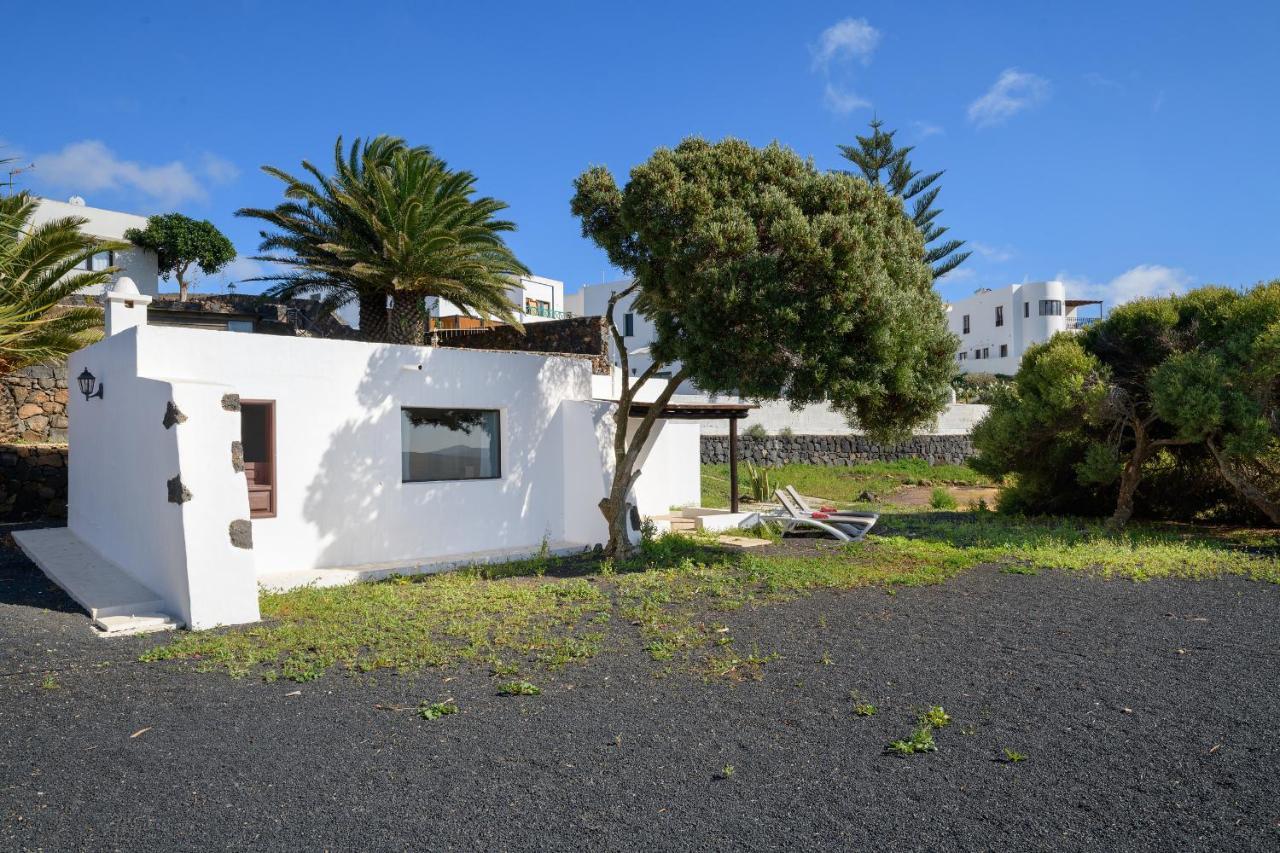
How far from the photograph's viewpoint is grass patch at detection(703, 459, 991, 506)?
20156 millimetres

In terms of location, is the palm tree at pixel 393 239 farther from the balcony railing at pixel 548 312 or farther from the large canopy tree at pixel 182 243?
the balcony railing at pixel 548 312

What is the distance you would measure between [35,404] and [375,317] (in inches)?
245

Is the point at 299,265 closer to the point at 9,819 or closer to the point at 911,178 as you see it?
the point at 9,819

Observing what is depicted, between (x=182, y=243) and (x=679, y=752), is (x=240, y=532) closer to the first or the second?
(x=679, y=752)

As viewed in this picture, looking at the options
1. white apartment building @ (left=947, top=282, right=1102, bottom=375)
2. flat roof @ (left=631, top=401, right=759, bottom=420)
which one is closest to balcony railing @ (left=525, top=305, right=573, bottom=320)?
white apartment building @ (left=947, top=282, right=1102, bottom=375)

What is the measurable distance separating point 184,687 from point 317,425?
4368 millimetres

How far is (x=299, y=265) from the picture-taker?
53.1ft

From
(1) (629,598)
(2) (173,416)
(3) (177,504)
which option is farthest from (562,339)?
(3) (177,504)

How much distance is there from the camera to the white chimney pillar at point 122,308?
970 cm

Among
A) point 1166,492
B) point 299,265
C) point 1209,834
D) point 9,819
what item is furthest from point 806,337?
point 299,265

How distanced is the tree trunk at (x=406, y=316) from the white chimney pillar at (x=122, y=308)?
6459 mm

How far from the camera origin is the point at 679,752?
4.32 meters

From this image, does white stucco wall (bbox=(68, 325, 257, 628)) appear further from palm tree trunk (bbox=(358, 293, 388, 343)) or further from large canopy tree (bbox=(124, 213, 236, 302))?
large canopy tree (bbox=(124, 213, 236, 302))

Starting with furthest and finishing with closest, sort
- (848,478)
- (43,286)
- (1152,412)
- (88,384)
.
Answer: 1. (848,478)
2. (43,286)
3. (1152,412)
4. (88,384)
